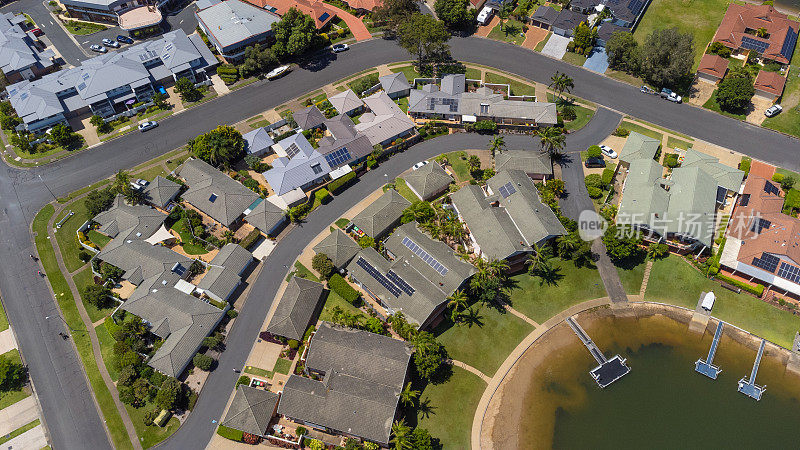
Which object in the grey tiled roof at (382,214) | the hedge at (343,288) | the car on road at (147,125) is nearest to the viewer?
the hedge at (343,288)

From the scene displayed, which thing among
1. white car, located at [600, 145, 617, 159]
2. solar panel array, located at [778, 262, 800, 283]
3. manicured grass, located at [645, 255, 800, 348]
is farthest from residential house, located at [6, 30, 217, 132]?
solar panel array, located at [778, 262, 800, 283]

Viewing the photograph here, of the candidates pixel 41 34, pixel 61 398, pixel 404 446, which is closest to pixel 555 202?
pixel 404 446

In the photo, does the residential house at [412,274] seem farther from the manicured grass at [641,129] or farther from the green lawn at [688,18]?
the green lawn at [688,18]

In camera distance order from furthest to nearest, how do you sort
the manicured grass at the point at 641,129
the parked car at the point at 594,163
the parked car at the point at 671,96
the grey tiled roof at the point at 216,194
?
the parked car at the point at 671,96, the manicured grass at the point at 641,129, the parked car at the point at 594,163, the grey tiled roof at the point at 216,194

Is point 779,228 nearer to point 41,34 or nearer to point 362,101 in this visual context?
point 362,101

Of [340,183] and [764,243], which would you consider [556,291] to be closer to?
[764,243]

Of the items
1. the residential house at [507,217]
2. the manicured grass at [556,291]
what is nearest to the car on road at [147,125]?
the residential house at [507,217]

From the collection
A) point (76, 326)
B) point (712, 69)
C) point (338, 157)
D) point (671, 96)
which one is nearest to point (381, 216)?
point (338, 157)
